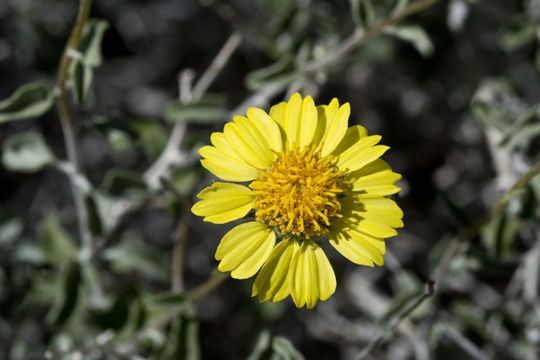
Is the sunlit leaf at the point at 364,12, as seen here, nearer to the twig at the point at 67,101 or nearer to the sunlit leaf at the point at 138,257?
the twig at the point at 67,101

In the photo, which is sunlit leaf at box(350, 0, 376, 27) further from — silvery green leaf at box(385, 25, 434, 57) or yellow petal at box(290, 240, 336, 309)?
yellow petal at box(290, 240, 336, 309)

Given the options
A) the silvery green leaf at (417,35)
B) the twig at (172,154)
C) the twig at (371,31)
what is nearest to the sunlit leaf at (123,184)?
the twig at (172,154)

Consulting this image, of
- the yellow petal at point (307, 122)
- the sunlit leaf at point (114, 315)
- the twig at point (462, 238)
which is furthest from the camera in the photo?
the sunlit leaf at point (114, 315)

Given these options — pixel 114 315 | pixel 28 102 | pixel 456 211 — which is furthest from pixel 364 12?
pixel 114 315

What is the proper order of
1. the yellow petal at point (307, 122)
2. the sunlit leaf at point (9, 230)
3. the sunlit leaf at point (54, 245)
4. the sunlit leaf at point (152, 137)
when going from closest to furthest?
1. the yellow petal at point (307, 122)
2. the sunlit leaf at point (54, 245)
3. the sunlit leaf at point (152, 137)
4. the sunlit leaf at point (9, 230)

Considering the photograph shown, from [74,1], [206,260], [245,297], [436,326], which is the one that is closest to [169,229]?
[206,260]

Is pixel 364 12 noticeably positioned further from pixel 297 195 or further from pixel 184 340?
pixel 184 340
